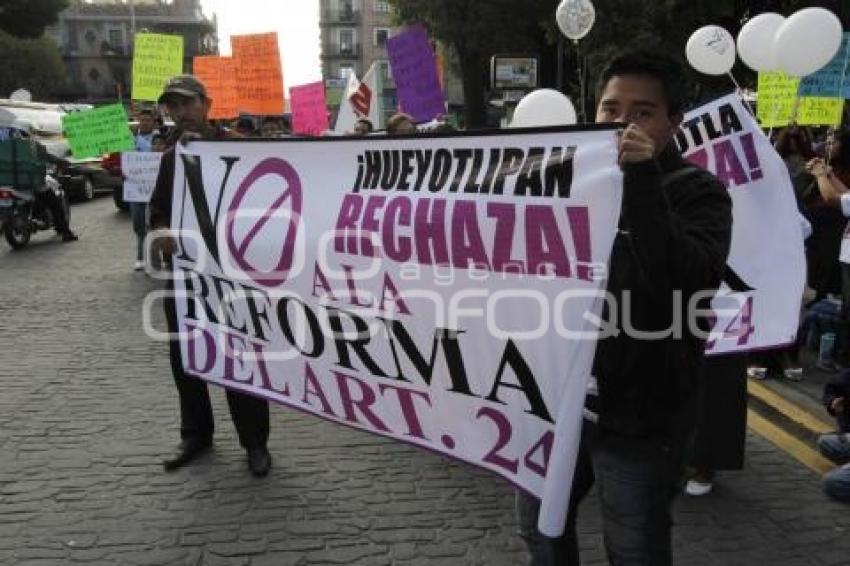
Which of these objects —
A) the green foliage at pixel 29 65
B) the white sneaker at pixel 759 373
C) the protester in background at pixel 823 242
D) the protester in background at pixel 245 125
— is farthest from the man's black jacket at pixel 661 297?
the green foliage at pixel 29 65

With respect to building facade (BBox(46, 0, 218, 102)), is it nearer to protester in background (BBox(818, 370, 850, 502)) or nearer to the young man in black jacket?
protester in background (BBox(818, 370, 850, 502))

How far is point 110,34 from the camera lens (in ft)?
276

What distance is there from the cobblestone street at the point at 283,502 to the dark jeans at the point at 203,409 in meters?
0.16

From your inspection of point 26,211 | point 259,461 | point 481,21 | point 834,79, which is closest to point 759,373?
point 834,79

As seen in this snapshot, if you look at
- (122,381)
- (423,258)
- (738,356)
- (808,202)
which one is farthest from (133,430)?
(808,202)

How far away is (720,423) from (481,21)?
28.5 m

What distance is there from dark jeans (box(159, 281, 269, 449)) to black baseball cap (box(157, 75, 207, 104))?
98cm

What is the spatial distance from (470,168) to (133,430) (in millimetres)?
3202

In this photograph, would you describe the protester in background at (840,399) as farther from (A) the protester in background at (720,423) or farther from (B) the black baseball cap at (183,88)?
(B) the black baseball cap at (183,88)

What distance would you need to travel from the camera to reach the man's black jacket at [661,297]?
→ 193 centimetres

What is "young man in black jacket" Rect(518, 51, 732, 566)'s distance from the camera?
2.08 metres

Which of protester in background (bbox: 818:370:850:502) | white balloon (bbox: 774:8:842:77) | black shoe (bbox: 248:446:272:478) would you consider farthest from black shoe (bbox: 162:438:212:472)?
white balloon (bbox: 774:8:842:77)

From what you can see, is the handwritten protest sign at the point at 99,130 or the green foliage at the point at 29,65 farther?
the green foliage at the point at 29,65

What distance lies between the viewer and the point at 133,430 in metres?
4.95
